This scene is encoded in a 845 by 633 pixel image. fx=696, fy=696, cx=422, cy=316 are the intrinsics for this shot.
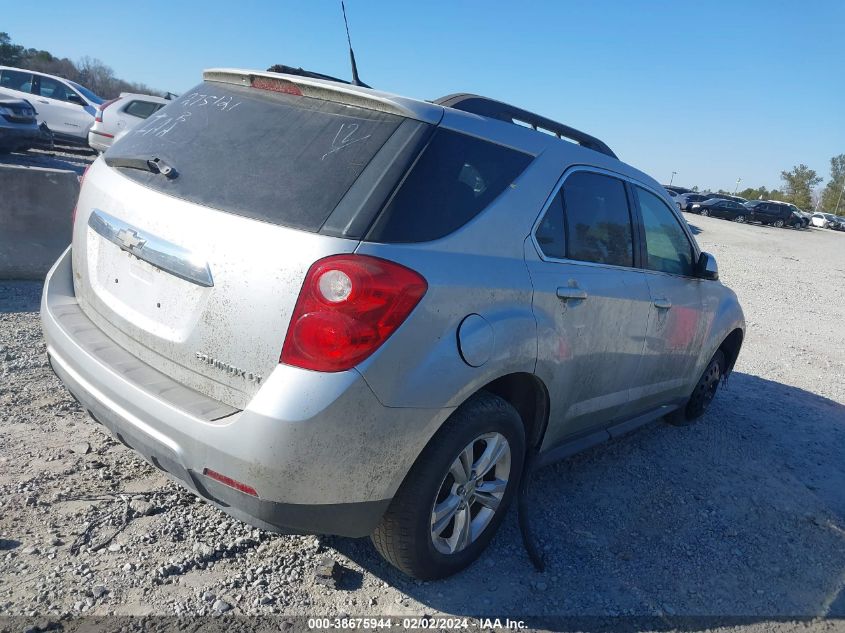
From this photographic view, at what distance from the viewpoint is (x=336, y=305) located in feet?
7.57

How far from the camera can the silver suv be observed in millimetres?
2334

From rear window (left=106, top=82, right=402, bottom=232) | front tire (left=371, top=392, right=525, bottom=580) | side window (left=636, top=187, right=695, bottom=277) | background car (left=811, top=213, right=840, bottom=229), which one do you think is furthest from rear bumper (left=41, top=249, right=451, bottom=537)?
background car (left=811, top=213, right=840, bottom=229)

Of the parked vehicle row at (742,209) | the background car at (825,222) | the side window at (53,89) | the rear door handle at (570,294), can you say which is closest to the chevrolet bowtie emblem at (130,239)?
the rear door handle at (570,294)

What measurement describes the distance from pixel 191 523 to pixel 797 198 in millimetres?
99446

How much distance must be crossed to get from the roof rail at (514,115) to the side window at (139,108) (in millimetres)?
14214

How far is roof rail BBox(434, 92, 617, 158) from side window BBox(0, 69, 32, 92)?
59.4 ft

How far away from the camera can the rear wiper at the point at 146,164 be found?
2.80 metres

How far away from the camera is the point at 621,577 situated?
3299mm

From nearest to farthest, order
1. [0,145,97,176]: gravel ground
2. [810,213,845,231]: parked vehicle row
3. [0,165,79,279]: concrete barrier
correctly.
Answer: [0,165,79,279]: concrete barrier < [0,145,97,176]: gravel ground < [810,213,845,231]: parked vehicle row

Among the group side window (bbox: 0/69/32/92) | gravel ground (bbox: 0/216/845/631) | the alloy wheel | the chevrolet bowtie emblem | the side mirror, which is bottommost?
gravel ground (bbox: 0/216/845/631)

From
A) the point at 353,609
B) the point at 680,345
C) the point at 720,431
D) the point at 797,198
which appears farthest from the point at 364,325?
the point at 797,198

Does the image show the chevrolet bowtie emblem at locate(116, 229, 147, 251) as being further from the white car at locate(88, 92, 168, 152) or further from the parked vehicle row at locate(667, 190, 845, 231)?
the parked vehicle row at locate(667, 190, 845, 231)

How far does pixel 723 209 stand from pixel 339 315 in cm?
4675

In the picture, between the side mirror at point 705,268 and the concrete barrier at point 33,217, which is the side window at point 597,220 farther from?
the concrete barrier at point 33,217
